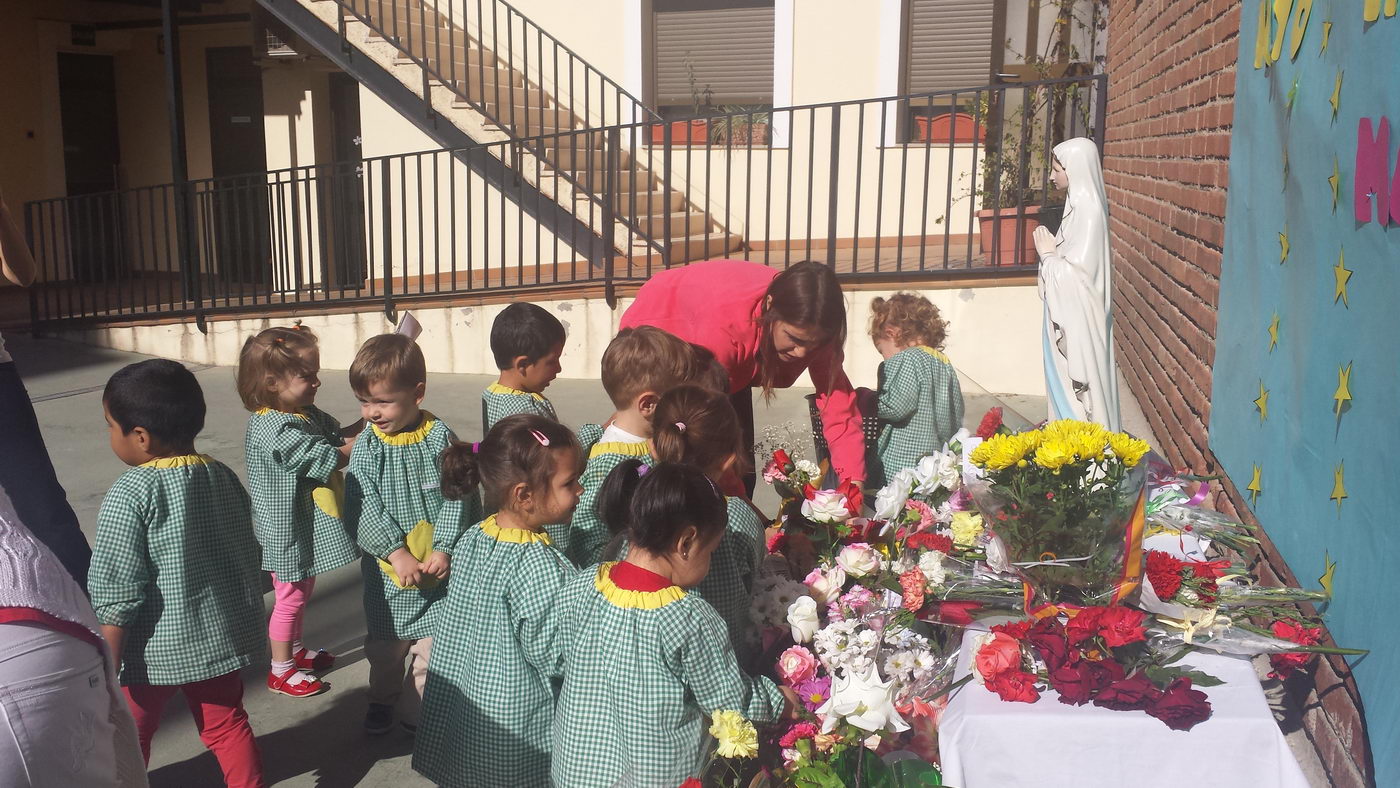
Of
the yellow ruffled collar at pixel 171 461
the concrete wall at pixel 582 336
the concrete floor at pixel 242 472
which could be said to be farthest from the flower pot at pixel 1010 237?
the yellow ruffled collar at pixel 171 461

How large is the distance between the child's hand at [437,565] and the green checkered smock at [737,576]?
992 mm

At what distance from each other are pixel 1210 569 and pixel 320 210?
30.3 ft

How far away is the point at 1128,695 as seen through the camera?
2189mm

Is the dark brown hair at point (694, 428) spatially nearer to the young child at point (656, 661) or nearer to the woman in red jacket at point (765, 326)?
the young child at point (656, 661)

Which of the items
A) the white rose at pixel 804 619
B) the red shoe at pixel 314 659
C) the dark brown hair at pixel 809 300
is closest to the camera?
the white rose at pixel 804 619

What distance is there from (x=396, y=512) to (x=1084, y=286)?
213cm

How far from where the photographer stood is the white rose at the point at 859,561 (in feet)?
9.51

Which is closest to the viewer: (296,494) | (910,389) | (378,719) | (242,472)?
(378,719)

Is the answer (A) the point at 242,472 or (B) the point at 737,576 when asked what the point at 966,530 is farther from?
(A) the point at 242,472

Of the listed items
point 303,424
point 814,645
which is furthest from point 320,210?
point 814,645

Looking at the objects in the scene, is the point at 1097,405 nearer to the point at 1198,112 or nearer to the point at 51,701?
the point at 1198,112

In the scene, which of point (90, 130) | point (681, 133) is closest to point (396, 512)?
point (681, 133)

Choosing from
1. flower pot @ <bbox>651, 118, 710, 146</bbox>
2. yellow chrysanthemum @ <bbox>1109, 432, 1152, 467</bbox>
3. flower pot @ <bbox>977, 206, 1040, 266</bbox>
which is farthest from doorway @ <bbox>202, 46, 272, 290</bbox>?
yellow chrysanthemum @ <bbox>1109, 432, 1152, 467</bbox>

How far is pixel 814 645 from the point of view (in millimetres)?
2734
